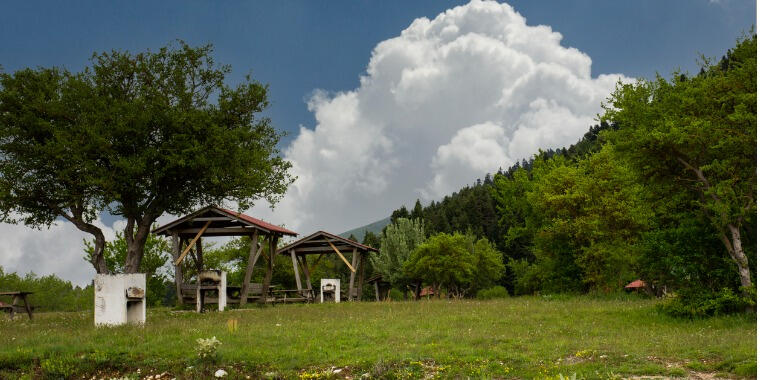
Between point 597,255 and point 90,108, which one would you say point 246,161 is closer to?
point 90,108

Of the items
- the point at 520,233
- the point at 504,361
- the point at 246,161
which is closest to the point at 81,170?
the point at 246,161

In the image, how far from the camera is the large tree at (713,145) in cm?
1730

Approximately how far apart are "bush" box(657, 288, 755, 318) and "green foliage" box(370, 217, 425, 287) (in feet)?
167

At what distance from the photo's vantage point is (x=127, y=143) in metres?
27.6

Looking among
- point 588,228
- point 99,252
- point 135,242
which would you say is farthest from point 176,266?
point 588,228

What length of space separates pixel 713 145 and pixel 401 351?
1181 cm

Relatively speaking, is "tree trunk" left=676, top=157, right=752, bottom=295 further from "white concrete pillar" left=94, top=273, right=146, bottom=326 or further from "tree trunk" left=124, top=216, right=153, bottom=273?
"tree trunk" left=124, top=216, right=153, bottom=273

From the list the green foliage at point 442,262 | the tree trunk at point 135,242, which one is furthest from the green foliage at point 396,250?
the tree trunk at point 135,242

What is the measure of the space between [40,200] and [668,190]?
1124 inches

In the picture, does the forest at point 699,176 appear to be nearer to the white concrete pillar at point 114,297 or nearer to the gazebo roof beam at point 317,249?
the white concrete pillar at point 114,297

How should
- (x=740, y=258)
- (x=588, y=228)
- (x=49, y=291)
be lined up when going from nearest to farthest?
1. (x=740, y=258)
2. (x=588, y=228)
3. (x=49, y=291)

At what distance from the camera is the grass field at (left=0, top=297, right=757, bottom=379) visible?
1081 centimetres

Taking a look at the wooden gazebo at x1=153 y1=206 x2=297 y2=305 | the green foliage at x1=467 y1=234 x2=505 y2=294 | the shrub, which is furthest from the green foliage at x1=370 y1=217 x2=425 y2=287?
the shrub

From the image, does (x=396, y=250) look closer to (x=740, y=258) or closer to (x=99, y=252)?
(x=99, y=252)
